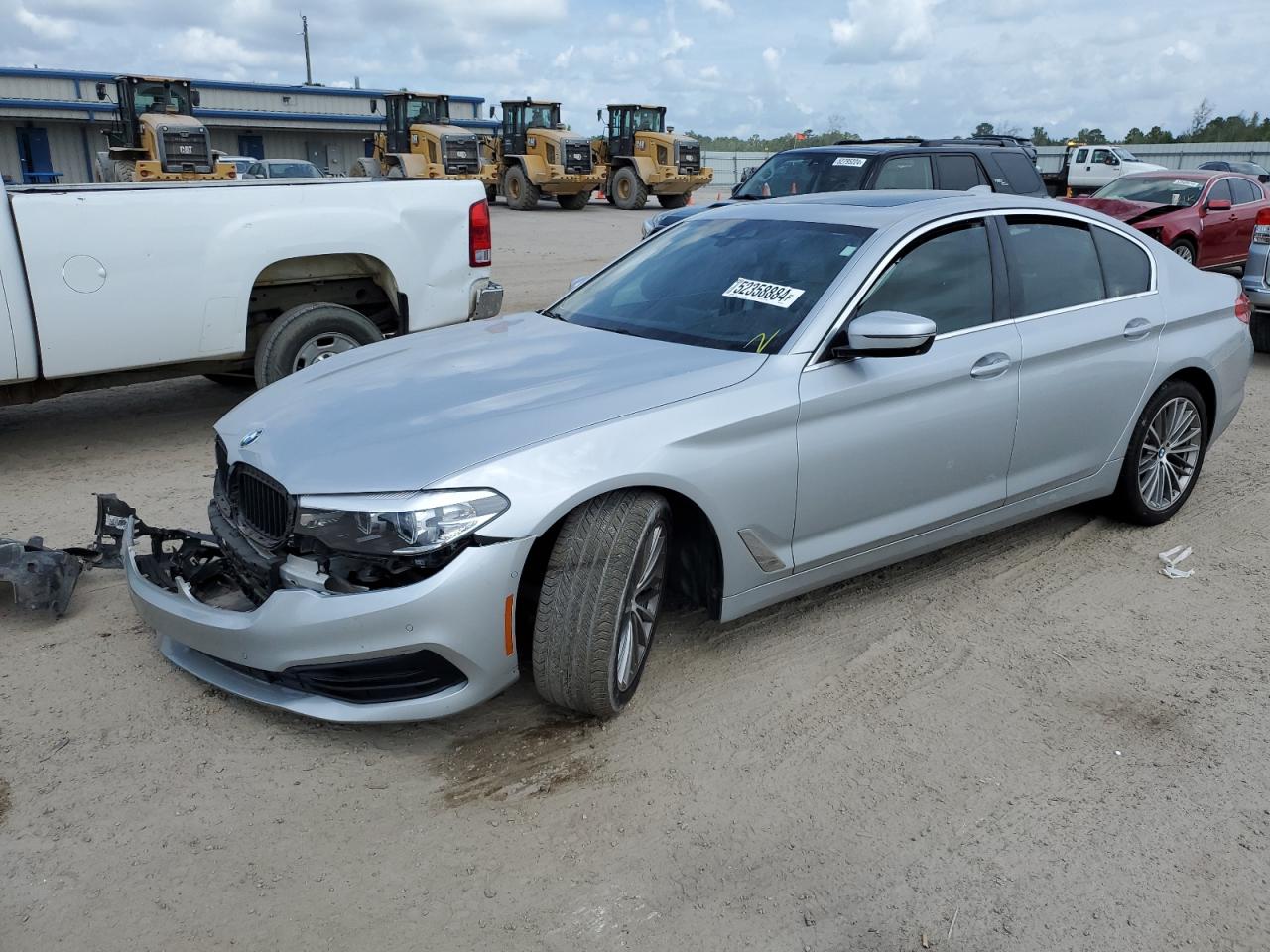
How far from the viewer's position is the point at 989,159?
35.8 feet

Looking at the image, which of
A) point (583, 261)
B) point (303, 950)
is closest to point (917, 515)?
point (303, 950)

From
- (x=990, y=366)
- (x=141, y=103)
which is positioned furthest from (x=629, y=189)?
(x=990, y=366)

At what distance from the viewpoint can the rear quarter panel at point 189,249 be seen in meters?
5.60

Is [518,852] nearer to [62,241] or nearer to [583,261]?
[62,241]

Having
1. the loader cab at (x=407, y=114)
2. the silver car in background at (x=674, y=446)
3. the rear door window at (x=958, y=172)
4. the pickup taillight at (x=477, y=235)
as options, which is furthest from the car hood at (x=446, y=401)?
the loader cab at (x=407, y=114)

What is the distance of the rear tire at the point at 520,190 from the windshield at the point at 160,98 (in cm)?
817

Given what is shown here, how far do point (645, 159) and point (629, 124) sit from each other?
4.96 feet

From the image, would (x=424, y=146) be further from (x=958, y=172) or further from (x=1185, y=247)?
(x=958, y=172)

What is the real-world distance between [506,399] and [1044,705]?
210 centimetres

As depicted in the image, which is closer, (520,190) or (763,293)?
(763,293)

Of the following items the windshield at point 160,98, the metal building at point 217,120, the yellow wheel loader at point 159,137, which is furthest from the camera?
the metal building at point 217,120

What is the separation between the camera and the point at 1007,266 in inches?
173

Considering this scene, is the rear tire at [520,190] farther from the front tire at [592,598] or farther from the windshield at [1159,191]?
the front tire at [592,598]

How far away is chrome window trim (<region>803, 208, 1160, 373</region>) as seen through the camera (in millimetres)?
3758
